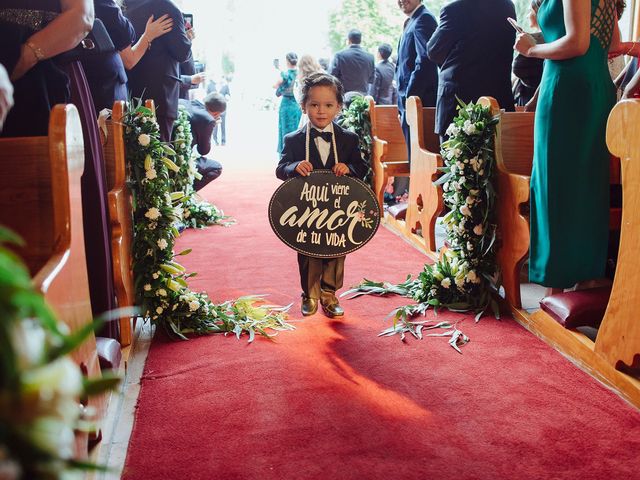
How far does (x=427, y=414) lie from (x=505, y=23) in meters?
3.23

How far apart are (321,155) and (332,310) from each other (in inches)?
33.0

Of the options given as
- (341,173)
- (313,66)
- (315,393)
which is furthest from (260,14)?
(315,393)

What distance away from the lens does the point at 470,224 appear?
377 centimetres

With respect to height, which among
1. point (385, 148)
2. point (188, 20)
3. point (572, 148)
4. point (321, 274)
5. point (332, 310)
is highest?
point (188, 20)

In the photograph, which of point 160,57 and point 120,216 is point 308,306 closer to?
point 120,216

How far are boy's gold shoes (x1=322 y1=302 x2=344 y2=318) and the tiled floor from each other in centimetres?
96

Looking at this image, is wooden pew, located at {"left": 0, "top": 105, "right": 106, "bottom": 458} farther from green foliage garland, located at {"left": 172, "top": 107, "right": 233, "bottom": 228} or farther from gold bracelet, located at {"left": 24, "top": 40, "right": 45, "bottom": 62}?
green foliage garland, located at {"left": 172, "top": 107, "right": 233, "bottom": 228}

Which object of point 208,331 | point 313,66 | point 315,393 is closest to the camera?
point 315,393

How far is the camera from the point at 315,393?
2732 millimetres

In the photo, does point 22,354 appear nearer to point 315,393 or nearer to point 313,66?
point 315,393

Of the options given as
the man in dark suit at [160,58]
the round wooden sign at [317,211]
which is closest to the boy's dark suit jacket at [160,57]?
the man in dark suit at [160,58]

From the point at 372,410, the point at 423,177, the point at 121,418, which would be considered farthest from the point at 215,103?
the point at 372,410

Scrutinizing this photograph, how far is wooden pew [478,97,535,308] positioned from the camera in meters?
3.50

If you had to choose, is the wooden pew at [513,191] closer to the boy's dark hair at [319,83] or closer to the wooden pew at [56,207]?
the boy's dark hair at [319,83]
